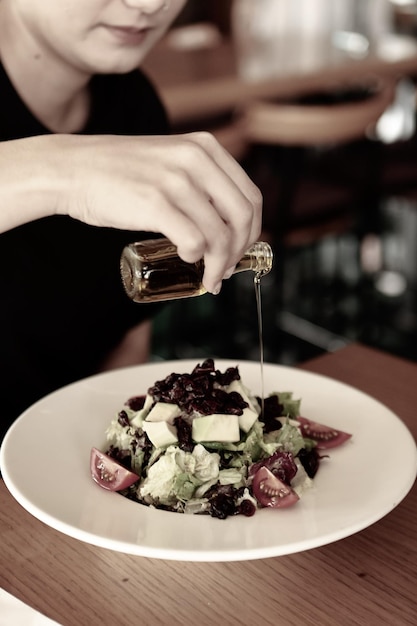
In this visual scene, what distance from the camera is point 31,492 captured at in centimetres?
93

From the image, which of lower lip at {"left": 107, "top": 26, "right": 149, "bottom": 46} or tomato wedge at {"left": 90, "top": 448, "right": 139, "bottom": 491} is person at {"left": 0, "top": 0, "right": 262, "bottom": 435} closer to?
lower lip at {"left": 107, "top": 26, "right": 149, "bottom": 46}

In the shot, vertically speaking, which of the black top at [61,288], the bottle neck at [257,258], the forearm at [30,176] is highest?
the forearm at [30,176]

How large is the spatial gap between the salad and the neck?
2.19 feet

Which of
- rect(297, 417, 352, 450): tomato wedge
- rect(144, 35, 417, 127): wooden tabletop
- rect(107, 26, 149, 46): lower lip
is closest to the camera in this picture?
rect(297, 417, 352, 450): tomato wedge

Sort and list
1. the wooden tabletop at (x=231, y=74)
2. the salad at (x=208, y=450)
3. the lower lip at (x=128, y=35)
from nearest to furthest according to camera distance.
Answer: the salad at (x=208, y=450) < the lower lip at (x=128, y=35) < the wooden tabletop at (x=231, y=74)

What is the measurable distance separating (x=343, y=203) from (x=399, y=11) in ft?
11.2

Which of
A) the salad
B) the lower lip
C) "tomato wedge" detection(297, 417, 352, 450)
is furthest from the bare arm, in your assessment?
the lower lip

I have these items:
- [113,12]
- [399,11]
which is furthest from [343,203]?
[399,11]

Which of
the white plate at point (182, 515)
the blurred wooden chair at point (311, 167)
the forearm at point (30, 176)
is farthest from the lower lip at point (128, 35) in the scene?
the blurred wooden chair at point (311, 167)

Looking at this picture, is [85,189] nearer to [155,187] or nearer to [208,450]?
[155,187]

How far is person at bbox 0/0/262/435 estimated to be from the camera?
898 mm

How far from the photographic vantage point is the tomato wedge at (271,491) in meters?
0.94

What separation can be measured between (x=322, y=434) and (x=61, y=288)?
625mm

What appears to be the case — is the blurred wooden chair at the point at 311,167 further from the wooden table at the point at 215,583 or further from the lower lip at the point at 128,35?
the wooden table at the point at 215,583
